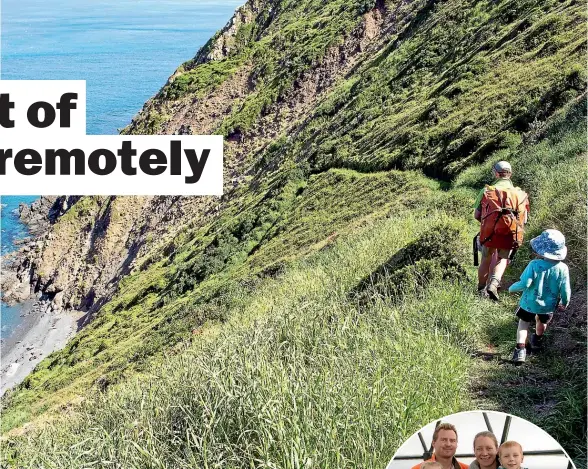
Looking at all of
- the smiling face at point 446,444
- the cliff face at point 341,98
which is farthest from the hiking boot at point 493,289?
the cliff face at point 341,98

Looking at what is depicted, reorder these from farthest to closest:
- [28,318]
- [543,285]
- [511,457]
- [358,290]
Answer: [28,318]
[358,290]
[543,285]
[511,457]

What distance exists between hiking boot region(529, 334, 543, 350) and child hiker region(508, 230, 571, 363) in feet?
0.24

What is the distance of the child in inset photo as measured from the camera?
2869 mm

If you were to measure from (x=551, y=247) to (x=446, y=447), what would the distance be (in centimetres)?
278

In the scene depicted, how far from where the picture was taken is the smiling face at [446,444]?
2.98m

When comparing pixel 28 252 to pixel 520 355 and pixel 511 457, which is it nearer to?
pixel 520 355

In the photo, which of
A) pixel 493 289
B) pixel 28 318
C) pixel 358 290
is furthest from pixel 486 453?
pixel 28 318

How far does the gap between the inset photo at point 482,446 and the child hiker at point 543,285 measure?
244 centimetres

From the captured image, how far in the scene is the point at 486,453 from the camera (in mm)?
2920

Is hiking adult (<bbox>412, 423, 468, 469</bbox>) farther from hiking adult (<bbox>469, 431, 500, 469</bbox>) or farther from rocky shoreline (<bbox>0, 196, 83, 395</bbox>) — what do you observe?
rocky shoreline (<bbox>0, 196, 83, 395</bbox>)

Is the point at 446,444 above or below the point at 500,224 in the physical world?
below

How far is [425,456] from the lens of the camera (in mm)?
3051

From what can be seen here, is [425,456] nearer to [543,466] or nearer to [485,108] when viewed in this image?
[543,466]

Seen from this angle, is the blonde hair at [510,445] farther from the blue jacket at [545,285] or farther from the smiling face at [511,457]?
the blue jacket at [545,285]
